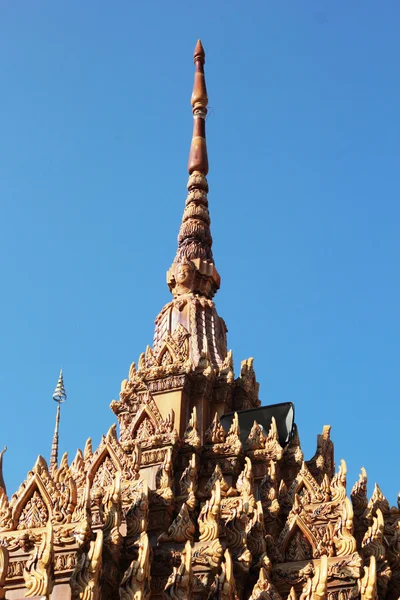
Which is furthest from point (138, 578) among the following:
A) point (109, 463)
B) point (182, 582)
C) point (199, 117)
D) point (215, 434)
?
point (199, 117)

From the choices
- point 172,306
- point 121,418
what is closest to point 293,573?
point 121,418

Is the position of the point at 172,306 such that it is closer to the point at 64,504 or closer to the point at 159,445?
the point at 159,445

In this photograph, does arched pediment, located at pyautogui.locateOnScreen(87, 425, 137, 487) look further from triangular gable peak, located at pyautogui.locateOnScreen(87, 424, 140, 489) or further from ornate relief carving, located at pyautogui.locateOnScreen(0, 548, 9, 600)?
ornate relief carving, located at pyautogui.locateOnScreen(0, 548, 9, 600)

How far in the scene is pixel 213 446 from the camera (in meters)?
24.4

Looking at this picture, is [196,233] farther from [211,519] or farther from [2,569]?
[2,569]

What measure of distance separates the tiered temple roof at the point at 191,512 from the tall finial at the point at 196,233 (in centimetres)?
229

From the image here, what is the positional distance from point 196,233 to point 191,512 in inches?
438

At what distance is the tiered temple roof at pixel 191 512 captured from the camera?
1889cm

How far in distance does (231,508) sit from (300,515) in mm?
1417

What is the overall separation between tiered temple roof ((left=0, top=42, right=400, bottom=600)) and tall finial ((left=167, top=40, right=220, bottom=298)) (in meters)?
2.29

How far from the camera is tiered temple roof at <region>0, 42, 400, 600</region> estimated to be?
744 inches

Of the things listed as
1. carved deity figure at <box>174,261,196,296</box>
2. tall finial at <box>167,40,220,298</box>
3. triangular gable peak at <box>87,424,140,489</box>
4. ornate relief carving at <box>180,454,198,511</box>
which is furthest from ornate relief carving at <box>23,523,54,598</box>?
tall finial at <box>167,40,220,298</box>

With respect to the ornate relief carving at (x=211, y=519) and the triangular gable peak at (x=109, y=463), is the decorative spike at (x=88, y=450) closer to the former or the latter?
the triangular gable peak at (x=109, y=463)

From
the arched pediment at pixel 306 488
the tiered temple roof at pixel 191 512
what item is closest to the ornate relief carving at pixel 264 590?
the tiered temple roof at pixel 191 512
